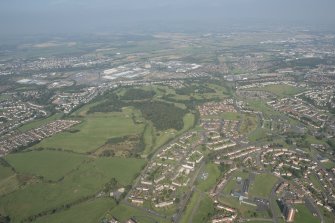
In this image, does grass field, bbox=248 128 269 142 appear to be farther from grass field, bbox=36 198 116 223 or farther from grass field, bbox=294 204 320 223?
grass field, bbox=36 198 116 223

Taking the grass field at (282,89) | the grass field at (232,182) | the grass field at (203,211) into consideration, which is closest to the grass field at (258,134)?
the grass field at (232,182)

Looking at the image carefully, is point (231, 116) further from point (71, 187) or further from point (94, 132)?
point (71, 187)

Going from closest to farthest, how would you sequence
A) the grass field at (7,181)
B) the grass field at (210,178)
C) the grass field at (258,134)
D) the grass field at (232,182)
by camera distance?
the grass field at (232,182) → the grass field at (210,178) → the grass field at (7,181) → the grass field at (258,134)

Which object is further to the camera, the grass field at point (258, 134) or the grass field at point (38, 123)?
the grass field at point (38, 123)

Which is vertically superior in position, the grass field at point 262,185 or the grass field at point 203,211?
the grass field at point 262,185

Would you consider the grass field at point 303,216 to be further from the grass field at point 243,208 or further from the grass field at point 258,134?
the grass field at point 258,134

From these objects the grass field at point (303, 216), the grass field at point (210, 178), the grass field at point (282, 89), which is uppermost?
the grass field at point (282, 89)

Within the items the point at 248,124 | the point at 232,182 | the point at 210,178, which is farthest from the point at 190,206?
the point at 248,124
